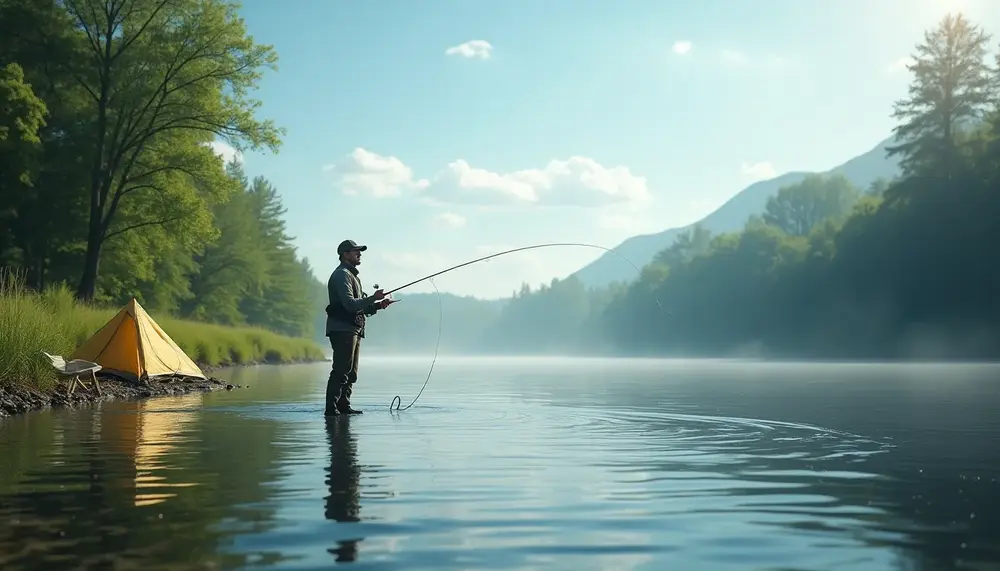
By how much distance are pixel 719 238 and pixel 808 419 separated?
12589 centimetres

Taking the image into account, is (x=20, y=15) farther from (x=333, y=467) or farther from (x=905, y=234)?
(x=905, y=234)

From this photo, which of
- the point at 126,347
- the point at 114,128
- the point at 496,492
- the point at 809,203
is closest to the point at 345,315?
the point at 496,492

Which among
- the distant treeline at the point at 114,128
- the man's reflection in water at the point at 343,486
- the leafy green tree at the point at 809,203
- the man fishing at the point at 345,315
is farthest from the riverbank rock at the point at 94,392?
the leafy green tree at the point at 809,203

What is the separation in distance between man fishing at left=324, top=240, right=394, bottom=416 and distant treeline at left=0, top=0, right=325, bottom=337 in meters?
22.5

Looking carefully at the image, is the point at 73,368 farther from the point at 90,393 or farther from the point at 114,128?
the point at 114,128

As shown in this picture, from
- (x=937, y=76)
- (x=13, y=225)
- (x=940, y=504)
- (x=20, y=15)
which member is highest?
(x=937, y=76)

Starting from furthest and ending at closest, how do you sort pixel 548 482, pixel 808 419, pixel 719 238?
pixel 719 238, pixel 808 419, pixel 548 482

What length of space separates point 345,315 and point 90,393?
733 centimetres

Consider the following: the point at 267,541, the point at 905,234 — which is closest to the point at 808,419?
the point at 267,541

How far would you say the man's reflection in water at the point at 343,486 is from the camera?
625 cm

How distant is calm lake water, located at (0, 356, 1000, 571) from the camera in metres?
6.14

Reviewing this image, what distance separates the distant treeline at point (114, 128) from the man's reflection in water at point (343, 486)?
2683 cm

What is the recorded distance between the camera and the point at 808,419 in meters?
17.1

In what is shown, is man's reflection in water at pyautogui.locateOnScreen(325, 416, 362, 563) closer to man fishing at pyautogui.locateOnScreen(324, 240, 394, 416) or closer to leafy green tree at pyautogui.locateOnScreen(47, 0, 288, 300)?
man fishing at pyautogui.locateOnScreen(324, 240, 394, 416)
